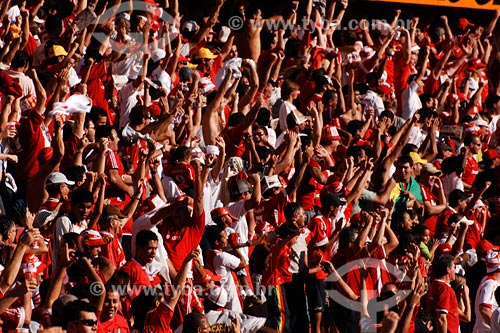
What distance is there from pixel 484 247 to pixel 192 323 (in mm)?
4514

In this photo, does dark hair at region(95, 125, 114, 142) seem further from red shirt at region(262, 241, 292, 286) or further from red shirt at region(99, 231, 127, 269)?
red shirt at region(262, 241, 292, 286)

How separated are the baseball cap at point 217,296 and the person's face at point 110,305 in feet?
5.03

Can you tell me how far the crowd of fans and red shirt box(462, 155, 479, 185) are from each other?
0.04m

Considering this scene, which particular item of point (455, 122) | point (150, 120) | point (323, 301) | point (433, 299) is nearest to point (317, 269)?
point (323, 301)

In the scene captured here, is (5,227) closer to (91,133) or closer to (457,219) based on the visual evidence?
(91,133)

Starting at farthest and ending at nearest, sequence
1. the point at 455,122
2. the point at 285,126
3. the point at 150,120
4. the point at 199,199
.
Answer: the point at 455,122 → the point at 285,126 → the point at 150,120 → the point at 199,199

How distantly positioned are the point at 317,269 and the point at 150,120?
8.31 ft

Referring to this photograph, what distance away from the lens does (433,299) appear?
38.3 ft

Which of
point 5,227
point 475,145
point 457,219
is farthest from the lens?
point 475,145

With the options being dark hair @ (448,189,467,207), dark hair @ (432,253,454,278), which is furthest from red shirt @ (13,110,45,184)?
dark hair @ (448,189,467,207)

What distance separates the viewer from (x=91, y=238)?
9602mm

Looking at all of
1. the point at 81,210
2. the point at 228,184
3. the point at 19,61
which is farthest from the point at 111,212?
the point at 19,61

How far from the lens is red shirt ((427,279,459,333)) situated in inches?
457

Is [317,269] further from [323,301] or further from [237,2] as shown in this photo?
[237,2]
